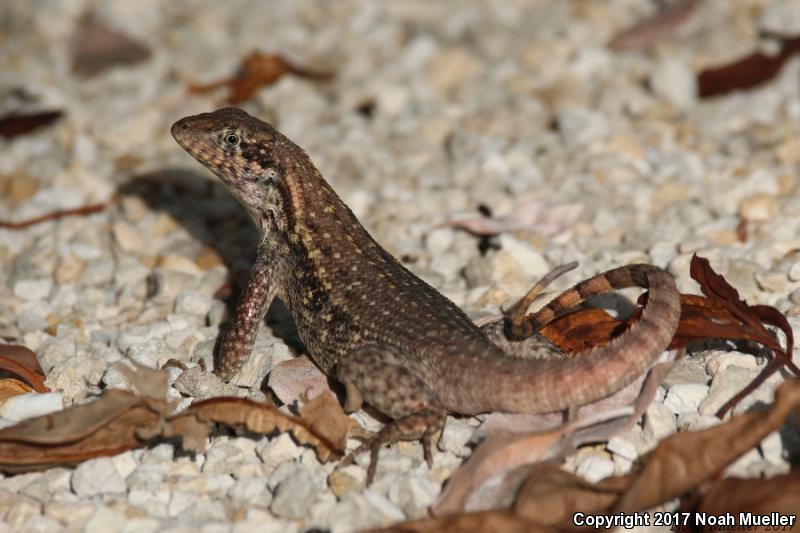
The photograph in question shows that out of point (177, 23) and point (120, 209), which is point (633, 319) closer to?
point (120, 209)

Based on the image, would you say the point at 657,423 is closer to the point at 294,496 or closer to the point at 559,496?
the point at 559,496

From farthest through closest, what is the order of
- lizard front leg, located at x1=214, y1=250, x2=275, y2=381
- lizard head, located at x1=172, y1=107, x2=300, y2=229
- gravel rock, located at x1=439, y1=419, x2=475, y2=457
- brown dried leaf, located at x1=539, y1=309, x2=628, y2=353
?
lizard head, located at x1=172, y1=107, x2=300, y2=229, lizard front leg, located at x1=214, y1=250, x2=275, y2=381, brown dried leaf, located at x1=539, y1=309, x2=628, y2=353, gravel rock, located at x1=439, y1=419, x2=475, y2=457

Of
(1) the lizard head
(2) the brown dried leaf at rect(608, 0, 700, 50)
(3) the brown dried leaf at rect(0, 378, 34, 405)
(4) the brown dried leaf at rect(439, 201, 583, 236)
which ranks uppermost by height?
(2) the brown dried leaf at rect(608, 0, 700, 50)

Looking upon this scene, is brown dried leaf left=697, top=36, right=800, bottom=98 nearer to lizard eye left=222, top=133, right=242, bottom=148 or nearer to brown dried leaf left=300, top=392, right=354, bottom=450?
lizard eye left=222, top=133, right=242, bottom=148

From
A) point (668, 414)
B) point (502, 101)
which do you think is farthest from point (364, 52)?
point (668, 414)

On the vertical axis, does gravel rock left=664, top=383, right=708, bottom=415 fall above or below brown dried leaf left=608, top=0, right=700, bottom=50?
below

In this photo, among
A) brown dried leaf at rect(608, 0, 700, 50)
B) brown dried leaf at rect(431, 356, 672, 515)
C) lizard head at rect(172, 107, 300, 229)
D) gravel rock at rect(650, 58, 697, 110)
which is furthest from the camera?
brown dried leaf at rect(608, 0, 700, 50)

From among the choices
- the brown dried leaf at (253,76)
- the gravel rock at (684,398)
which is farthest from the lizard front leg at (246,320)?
the brown dried leaf at (253,76)

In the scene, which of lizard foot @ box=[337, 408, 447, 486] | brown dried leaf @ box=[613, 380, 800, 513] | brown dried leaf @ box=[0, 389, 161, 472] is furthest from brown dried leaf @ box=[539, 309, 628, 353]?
brown dried leaf @ box=[0, 389, 161, 472]
